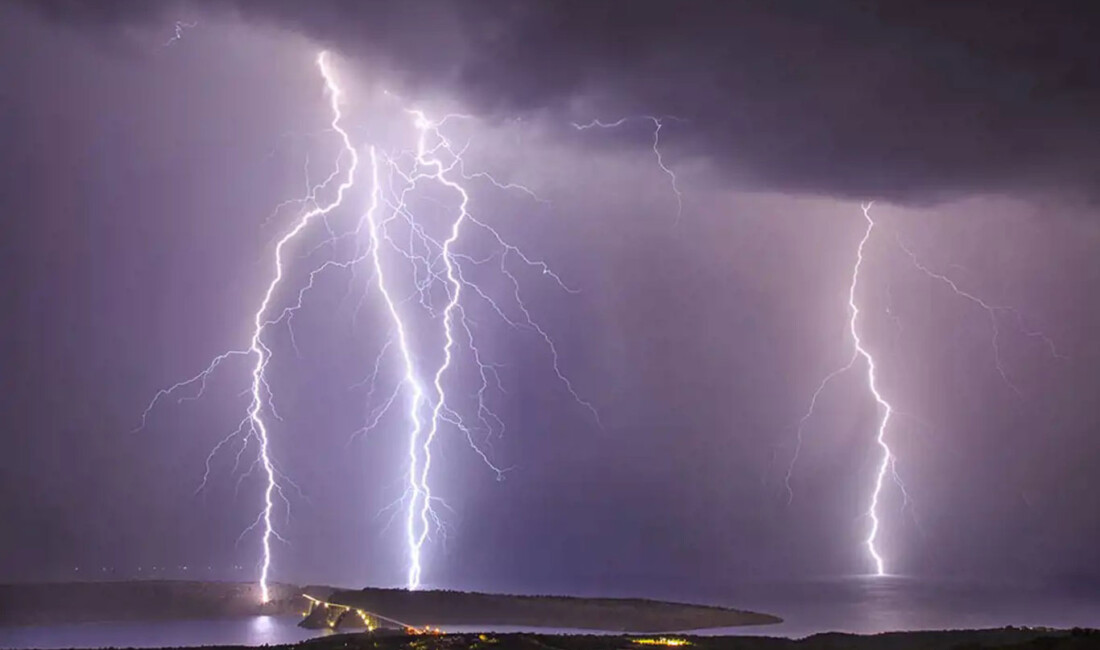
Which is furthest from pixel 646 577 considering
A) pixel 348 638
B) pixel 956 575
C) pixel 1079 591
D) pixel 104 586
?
pixel 348 638

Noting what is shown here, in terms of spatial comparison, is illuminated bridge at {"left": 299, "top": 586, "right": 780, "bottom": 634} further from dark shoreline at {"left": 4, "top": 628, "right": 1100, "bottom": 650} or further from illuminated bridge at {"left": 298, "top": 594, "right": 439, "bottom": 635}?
dark shoreline at {"left": 4, "top": 628, "right": 1100, "bottom": 650}

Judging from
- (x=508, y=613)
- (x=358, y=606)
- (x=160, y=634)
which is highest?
(x=358, y=606)

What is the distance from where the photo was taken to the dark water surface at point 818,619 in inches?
1309

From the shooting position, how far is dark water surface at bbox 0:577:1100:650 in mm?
33250

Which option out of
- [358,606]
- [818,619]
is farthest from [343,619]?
[818,619]

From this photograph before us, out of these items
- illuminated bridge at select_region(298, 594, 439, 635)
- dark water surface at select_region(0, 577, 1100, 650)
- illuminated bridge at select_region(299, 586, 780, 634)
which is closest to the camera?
dark water surface at select_region(0, 577, 1100, 650)

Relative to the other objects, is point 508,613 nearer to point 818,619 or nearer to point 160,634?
point 818,619

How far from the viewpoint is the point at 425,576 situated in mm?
73312

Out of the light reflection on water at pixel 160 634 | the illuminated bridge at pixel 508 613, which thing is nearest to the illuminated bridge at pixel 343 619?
the illuminated bridge at pixel 508 613

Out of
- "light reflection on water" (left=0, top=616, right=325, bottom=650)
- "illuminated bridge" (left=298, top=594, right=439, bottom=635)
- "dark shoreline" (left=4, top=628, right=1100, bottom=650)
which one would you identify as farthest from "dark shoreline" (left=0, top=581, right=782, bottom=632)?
"dark shoreline" (left=4, top=628, right=1100, bottom=650)

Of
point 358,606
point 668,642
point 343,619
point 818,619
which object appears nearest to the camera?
point 668,642

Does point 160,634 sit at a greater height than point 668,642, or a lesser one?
lesser

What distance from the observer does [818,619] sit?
129ft

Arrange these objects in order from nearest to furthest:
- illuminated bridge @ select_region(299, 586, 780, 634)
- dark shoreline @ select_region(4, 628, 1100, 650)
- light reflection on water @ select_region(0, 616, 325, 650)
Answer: dark shoreline @ select_region(4, 628, 1100, 650)
light reflection on water @ select_region(0, 616, 325, 650)
illuminated bridge @ select_region(299, 586, 780, 634)
